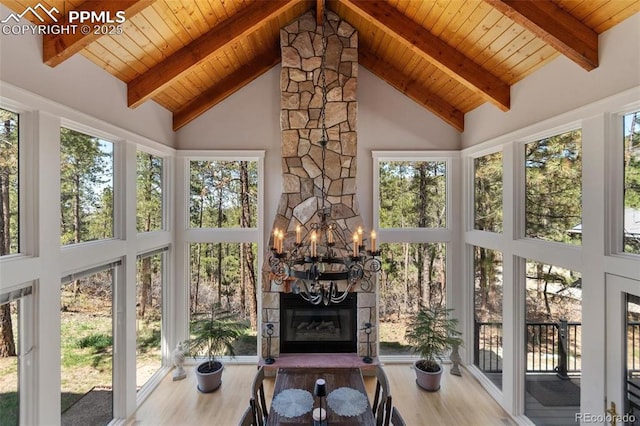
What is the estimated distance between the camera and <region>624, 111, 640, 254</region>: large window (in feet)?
7.29

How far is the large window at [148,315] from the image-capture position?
3775 mm

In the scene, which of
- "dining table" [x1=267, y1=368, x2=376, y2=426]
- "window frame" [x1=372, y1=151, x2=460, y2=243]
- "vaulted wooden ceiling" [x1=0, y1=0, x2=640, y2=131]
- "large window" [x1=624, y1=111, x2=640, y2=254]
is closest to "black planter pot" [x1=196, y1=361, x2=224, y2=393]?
"dining table" [x1=267, y1=368, x2=376, y2=426]

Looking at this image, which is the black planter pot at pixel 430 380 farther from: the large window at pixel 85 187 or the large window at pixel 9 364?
the large window at pixel 85 187

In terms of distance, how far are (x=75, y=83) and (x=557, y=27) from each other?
4045 millimetres

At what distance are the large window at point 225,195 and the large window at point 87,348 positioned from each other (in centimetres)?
163

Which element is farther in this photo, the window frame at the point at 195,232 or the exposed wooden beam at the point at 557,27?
the window frame at the point at 195,232

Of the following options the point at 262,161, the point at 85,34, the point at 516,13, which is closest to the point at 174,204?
the point at 262,161

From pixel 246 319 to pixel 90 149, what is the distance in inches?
120

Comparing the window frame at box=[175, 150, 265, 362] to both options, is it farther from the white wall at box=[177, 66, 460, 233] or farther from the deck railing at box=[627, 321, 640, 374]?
the deck railing at box=[627, 321, 640, 374]

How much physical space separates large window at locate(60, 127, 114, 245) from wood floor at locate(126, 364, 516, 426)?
7.01ft

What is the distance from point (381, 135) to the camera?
4.61 meters

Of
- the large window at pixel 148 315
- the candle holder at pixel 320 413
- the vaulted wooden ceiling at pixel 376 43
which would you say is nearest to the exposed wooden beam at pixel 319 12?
the vaulted wooden ceiling at pixel 376 43

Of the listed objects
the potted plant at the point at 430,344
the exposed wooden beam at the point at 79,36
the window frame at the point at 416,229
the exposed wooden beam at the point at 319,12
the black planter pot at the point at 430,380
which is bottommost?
the black planter pot at the point at 430,380

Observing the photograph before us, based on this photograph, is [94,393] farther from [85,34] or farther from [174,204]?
[85,34]
